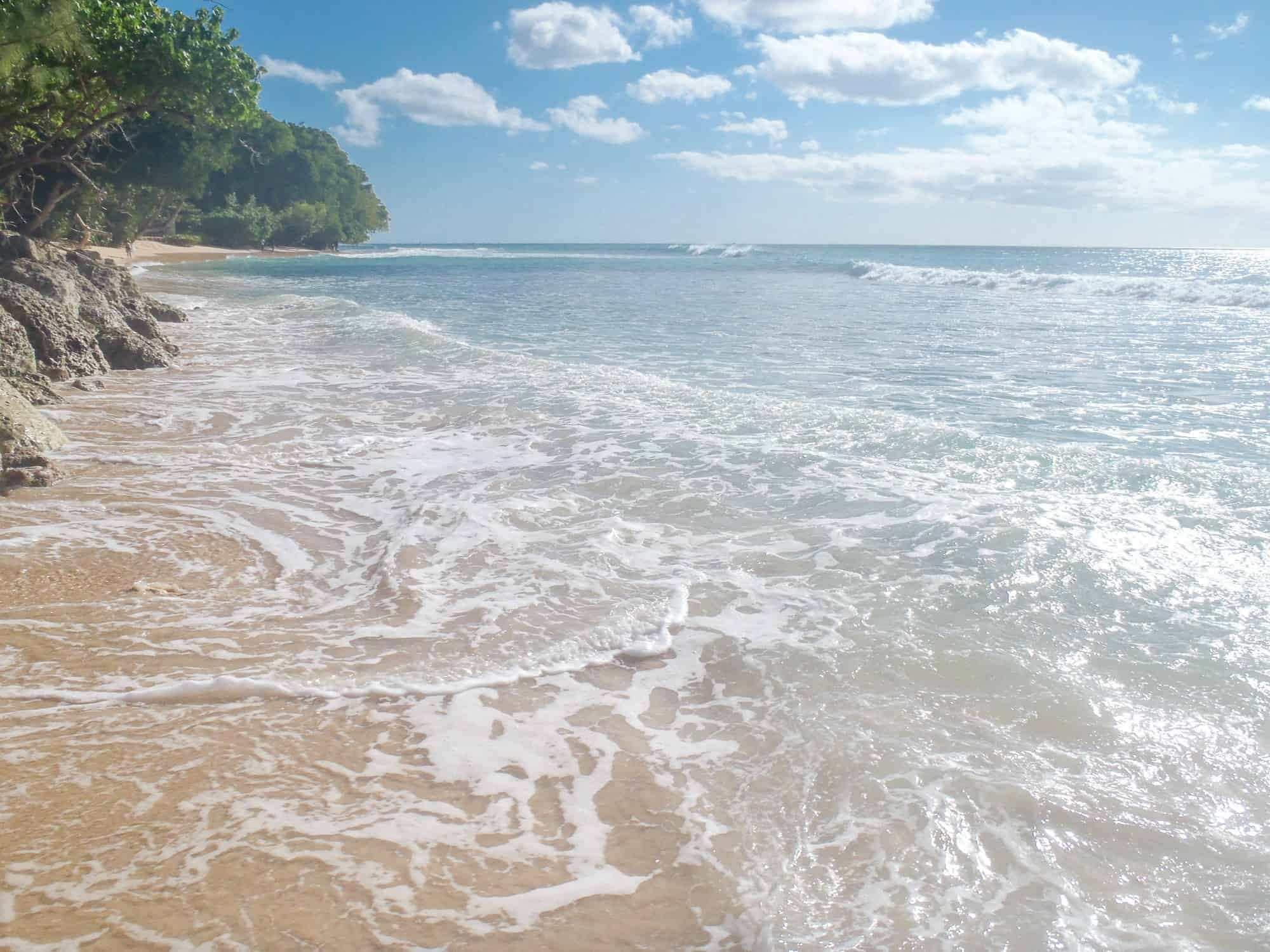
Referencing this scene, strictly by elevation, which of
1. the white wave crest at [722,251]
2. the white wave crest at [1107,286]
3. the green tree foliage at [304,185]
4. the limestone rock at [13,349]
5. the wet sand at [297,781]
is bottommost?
the wet sand at [297,781]

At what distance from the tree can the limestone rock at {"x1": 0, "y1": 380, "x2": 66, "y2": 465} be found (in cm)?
693

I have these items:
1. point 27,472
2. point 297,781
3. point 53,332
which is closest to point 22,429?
point 27,472

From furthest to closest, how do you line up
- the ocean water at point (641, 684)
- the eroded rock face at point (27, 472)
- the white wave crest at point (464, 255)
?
the white wave crest at point (464, 255)
the eroded rock face at point (27, 472)
the ocean water at point (641, 684)

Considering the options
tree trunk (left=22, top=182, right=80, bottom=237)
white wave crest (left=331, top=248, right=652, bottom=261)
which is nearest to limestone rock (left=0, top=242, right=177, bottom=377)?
tree trunk (left=22, top=182, right=80, bottom=237)

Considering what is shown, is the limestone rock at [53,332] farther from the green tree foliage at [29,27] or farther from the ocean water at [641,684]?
the green tree foliage at [29,27]

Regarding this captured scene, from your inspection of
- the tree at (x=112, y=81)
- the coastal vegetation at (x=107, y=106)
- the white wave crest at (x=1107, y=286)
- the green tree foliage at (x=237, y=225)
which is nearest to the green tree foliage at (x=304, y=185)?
the green tree foliage at (x=237, y=225)

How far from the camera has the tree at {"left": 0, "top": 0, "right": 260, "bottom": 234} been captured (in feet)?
42.5

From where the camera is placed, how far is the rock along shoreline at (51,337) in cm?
704

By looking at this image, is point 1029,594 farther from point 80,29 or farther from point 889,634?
point 80,29

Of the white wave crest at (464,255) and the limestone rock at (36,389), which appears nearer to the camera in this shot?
the limestone rock at (36,389)

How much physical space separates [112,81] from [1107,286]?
34.0 meters

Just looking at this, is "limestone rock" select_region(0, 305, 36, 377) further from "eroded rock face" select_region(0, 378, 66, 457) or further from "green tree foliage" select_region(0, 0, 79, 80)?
"green tree foliage" select_region(0, 0, 79, 80)

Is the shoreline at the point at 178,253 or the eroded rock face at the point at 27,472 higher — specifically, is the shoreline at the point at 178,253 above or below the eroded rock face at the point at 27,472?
above

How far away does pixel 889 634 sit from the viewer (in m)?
4.53
